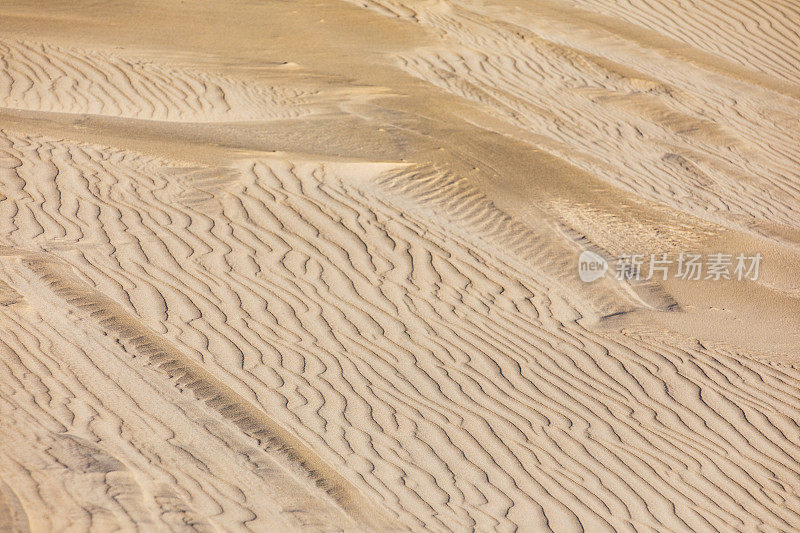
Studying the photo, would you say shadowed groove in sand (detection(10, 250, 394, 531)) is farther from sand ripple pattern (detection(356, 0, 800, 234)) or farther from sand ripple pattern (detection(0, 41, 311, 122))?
sand ripple pattern (detection(356, 0, 800, 234))

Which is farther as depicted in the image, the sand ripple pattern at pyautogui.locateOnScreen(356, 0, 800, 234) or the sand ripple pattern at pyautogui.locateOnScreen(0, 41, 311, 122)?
the sand ripple pattern at pyautogui.locateOnScreen(0, 41, 311, 122)

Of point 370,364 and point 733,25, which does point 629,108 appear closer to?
point 733,25

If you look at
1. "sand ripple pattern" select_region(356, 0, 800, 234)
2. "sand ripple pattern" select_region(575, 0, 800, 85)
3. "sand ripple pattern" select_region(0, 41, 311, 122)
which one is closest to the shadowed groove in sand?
"sand ripple pattern" select_region(0, 41, 311, 122)


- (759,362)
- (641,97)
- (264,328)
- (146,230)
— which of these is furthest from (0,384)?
(641,97)

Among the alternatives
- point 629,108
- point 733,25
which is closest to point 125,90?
point 629,108

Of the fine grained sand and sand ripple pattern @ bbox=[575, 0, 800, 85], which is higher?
sand ripple pattern @ bbox=[575, 0, 800, 85]

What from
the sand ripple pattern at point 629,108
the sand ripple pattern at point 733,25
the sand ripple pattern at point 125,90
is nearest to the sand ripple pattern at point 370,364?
the sand ripple pattern at point 125,90

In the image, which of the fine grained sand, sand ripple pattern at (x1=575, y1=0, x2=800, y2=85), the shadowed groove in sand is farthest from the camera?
sand ripple pattern at (x1=575, y1=0, x2=800, y2=85)

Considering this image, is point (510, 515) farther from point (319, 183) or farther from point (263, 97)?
point (263, 97)
